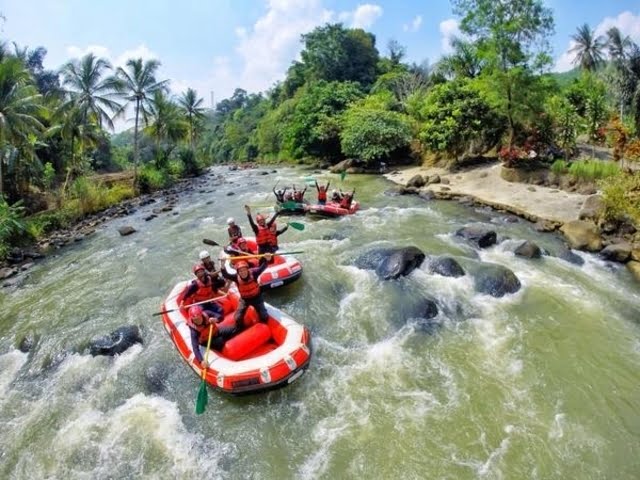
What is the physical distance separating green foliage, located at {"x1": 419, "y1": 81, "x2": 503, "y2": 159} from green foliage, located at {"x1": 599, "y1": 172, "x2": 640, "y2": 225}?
11084 millimetres

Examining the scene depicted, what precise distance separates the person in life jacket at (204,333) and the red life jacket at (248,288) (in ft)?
1.98

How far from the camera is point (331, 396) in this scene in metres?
6.47

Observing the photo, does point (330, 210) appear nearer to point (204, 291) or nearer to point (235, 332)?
point (204, 291)

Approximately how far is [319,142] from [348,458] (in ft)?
94.3

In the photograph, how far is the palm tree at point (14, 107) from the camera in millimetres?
15461

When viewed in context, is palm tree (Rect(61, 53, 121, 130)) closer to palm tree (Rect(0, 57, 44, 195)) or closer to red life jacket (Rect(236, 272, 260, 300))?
palm tree (Rect(0, 57, 44, 195))

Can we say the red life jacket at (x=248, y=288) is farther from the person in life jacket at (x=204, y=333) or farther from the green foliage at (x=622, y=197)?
the green foliage at (x=622, y=197)

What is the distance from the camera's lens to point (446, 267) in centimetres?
1012

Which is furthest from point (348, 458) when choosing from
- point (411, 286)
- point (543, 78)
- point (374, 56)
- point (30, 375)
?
point (374, 56)

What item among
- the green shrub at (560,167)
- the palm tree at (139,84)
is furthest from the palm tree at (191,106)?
the green shrub at (560,167)

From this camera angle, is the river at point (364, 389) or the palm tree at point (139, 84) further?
the palm tree at point (139, 84)

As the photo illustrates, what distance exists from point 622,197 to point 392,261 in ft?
21.9

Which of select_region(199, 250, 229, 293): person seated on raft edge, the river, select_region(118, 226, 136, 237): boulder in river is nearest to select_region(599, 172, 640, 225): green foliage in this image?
the river

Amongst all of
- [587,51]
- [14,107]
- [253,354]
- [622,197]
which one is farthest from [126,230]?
[587,51]
